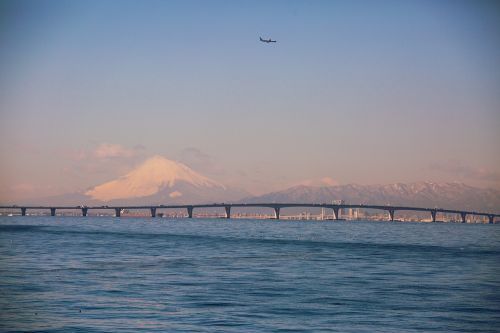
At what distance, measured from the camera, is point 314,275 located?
54.6 metres

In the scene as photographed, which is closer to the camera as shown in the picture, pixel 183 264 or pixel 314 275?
pixel 314 275

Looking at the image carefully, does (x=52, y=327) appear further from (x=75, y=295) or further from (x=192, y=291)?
(x=192, y=291)

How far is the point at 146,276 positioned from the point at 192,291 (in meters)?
9.01

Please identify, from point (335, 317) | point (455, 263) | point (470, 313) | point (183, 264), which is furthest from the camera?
point (455, 263)

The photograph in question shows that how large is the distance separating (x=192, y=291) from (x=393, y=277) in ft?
56.4

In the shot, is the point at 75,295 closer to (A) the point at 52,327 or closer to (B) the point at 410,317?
(A) the point at 52,327

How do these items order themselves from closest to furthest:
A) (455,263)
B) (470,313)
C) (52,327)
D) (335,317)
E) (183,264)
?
(52,327) → (335,317) → (470,313) → (183,264) → (455,263)

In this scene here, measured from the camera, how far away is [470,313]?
1473 inches

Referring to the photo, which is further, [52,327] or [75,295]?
[75,295]

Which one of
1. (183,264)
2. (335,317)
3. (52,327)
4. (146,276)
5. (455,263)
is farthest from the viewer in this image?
(455,263)

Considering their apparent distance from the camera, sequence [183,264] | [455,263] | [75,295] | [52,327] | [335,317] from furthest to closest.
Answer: [455,263], [183,264], [75,295], [335,317], [52,327]

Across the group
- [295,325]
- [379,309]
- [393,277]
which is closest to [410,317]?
[379,309]

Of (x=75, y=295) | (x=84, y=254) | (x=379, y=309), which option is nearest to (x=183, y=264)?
(x=84, y=254)

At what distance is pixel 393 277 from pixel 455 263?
17.0 meters
